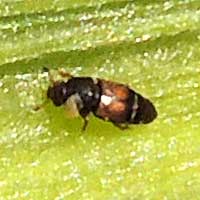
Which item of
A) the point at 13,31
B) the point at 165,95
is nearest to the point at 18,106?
the point at 13,31

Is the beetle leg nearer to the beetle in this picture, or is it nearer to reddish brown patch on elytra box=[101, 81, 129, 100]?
the beetle

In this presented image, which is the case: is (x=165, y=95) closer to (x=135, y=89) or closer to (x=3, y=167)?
(x=135, y=89)

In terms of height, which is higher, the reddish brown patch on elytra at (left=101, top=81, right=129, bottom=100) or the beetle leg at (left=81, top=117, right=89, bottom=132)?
the reddish brown patch on elytra at (left=101, top=81, right=129, bottom=100)

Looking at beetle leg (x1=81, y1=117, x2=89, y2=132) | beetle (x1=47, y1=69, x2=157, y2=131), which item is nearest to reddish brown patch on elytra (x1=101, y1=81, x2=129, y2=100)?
beetle (x1=47, y1=69, x2=157, y2=131)

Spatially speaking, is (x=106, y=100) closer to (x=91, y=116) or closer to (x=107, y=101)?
(x=107, y=101)

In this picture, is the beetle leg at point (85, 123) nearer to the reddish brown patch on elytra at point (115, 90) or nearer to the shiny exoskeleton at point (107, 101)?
the shiny exoskeleton at point (107, 101)

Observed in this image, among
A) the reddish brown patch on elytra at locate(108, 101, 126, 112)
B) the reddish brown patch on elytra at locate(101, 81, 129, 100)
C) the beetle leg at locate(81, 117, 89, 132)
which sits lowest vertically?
the beetle leg at locate(81, 117, 89, 132)
